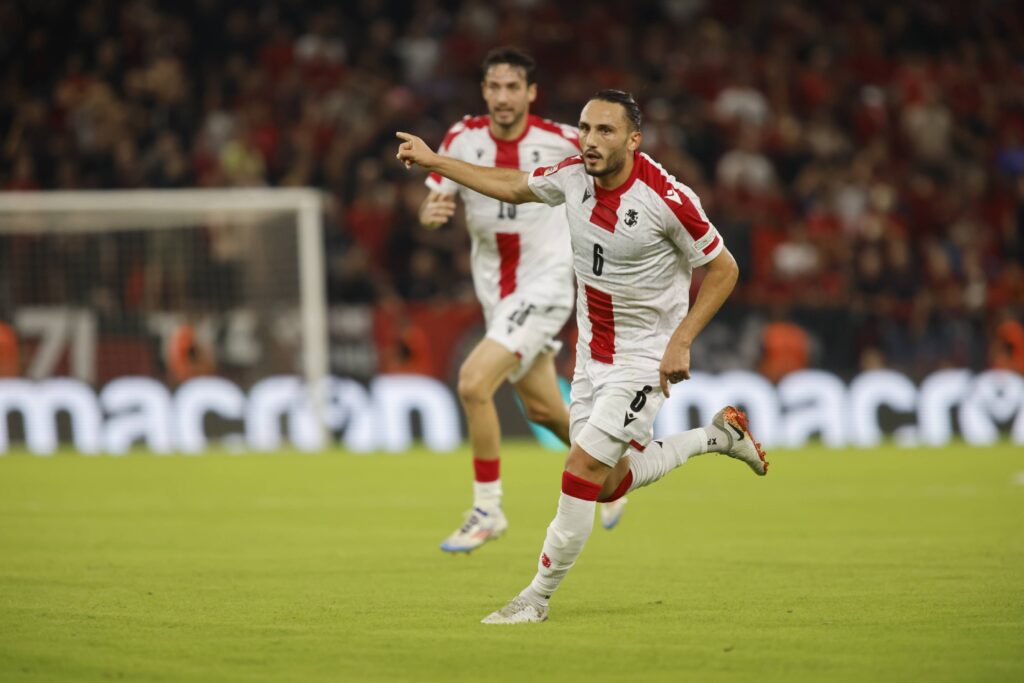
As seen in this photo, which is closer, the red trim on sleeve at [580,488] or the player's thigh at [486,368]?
the red trim on sleeve at [580,488]

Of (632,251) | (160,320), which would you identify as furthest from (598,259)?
(160,320)

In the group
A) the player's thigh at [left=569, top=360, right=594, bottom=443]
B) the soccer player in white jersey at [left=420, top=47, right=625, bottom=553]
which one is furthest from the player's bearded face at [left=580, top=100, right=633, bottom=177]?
the soccer player in white jersey at [left=420, top=47, right=625, bottom=553]

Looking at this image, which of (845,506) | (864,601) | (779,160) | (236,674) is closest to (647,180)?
(864,601)

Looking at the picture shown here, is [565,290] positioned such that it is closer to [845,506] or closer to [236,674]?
[845,506]

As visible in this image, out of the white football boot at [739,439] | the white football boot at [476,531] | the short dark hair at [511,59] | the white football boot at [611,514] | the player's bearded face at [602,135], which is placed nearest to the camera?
the player's bearded face at [602,135]

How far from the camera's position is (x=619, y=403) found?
6949 millimetres

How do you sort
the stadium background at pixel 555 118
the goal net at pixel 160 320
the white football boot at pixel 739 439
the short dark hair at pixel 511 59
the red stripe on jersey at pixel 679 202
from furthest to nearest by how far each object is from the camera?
the stadium background at pixel 555 118, the goal net at pixel 160 320, the short dark hair at pixel 511 59, the white football boot at pixel 739 439, the red stripe on jersey at pixel 679 202

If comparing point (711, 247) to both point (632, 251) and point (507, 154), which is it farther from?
point (507, 154)

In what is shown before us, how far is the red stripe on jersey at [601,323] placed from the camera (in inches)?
283

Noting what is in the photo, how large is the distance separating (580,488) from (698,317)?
0.85 metres

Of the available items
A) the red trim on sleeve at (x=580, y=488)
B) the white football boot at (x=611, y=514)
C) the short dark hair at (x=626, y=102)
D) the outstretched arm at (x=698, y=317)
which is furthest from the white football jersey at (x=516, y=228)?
the red trim on sleeve at (x=580, y=488)

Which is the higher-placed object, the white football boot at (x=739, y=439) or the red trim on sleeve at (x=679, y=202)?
the red trim on sleeve at (x=679, y=202)

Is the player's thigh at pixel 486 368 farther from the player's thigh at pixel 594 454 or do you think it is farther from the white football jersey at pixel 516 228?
the player's thigh at pixel 594 454

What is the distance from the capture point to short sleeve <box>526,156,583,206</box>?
707 cm
